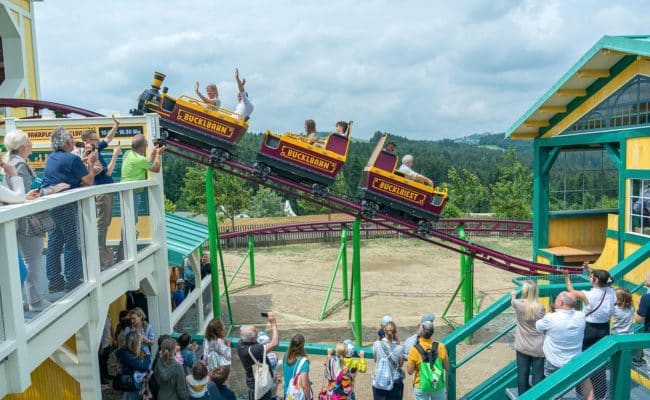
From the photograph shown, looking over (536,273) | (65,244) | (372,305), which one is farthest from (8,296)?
(372,305)

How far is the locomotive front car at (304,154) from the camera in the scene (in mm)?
10055

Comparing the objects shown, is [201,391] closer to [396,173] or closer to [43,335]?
[43,335]

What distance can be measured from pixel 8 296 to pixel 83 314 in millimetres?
1368

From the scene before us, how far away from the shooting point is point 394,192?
10.3m

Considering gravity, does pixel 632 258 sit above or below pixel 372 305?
above

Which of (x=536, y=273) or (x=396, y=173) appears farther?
(x=536, y=273)

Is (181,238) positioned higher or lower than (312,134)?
lower

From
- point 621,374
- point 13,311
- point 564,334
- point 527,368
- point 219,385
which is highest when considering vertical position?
point 13,311

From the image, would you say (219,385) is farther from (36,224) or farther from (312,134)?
(312,134)

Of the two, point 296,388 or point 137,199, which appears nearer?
point 296,388

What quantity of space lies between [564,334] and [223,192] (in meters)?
26.5

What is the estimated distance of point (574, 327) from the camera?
4395 mm

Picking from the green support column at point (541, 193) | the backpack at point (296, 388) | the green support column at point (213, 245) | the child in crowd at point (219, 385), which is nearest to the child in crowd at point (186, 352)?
the child in crowd at point (219, 385)

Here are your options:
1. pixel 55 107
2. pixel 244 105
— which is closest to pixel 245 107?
pixel 244 105
